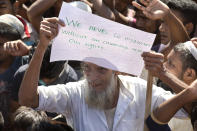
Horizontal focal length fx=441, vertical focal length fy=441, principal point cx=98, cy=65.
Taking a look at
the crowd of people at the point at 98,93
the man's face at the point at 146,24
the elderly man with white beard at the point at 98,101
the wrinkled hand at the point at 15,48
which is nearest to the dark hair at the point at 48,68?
the crowd of people at the point at 98,93

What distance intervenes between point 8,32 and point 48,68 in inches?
27.1

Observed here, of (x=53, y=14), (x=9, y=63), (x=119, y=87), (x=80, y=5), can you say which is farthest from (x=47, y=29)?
(x=53, y=14)

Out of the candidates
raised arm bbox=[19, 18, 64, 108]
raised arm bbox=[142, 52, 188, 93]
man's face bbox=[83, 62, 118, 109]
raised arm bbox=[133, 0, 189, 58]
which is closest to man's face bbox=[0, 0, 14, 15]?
raised arm bbox=[133, 0, 189, 58]

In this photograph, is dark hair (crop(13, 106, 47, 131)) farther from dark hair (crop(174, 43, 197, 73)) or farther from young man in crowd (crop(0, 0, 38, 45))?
young man in crowd (crop(0, 0, 38, 45))

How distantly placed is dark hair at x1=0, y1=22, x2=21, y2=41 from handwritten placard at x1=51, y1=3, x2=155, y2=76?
133 cm

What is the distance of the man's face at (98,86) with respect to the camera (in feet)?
9.29

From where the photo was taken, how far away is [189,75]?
3.09 meters

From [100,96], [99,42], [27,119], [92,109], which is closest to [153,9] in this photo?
[99,42]

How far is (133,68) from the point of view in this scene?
9.09 ft

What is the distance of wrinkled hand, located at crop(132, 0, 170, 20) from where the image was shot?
10.2 feet

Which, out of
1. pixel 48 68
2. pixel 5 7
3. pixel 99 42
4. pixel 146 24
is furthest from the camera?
pixel 5 7

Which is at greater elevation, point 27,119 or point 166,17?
point 166,17

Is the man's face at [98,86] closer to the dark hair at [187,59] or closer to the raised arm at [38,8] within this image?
the dark hair at [187,59]

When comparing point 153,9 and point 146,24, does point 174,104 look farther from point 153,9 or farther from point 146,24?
point 146,24
